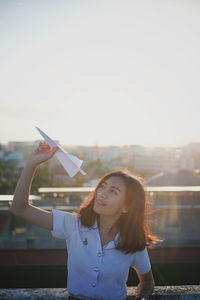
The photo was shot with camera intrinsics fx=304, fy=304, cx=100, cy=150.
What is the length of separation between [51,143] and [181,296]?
130cm

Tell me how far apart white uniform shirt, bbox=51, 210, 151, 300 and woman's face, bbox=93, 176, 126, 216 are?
0.42 ft

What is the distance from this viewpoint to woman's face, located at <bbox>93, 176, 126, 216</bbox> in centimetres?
179

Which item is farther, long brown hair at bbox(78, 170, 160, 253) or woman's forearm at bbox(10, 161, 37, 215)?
long brown hair at bbox(78, 170, 160, 253)

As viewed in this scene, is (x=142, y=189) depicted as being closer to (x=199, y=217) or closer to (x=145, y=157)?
(x=199, y=217)

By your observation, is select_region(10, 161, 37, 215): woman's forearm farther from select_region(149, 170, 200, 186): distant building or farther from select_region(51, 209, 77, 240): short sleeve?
select_region(149, 170, 200, 186): distant building

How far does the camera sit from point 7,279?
7.04 meters

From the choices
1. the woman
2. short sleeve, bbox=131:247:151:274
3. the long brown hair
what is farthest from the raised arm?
short sleeve, bbox=131:247:151:274

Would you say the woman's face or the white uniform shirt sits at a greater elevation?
the woman's face

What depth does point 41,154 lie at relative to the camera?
5.71 ft

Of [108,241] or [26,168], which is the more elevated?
[26,168]

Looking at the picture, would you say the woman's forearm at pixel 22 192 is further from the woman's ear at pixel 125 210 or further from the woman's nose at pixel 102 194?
the woman's ear at pixel 125 210

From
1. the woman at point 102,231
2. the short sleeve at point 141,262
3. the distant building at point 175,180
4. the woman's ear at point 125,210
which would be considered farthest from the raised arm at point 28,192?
the distant building at point 175,180

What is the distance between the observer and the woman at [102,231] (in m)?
1.70

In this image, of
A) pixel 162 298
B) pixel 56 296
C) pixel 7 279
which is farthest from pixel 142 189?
pixel 7 279
